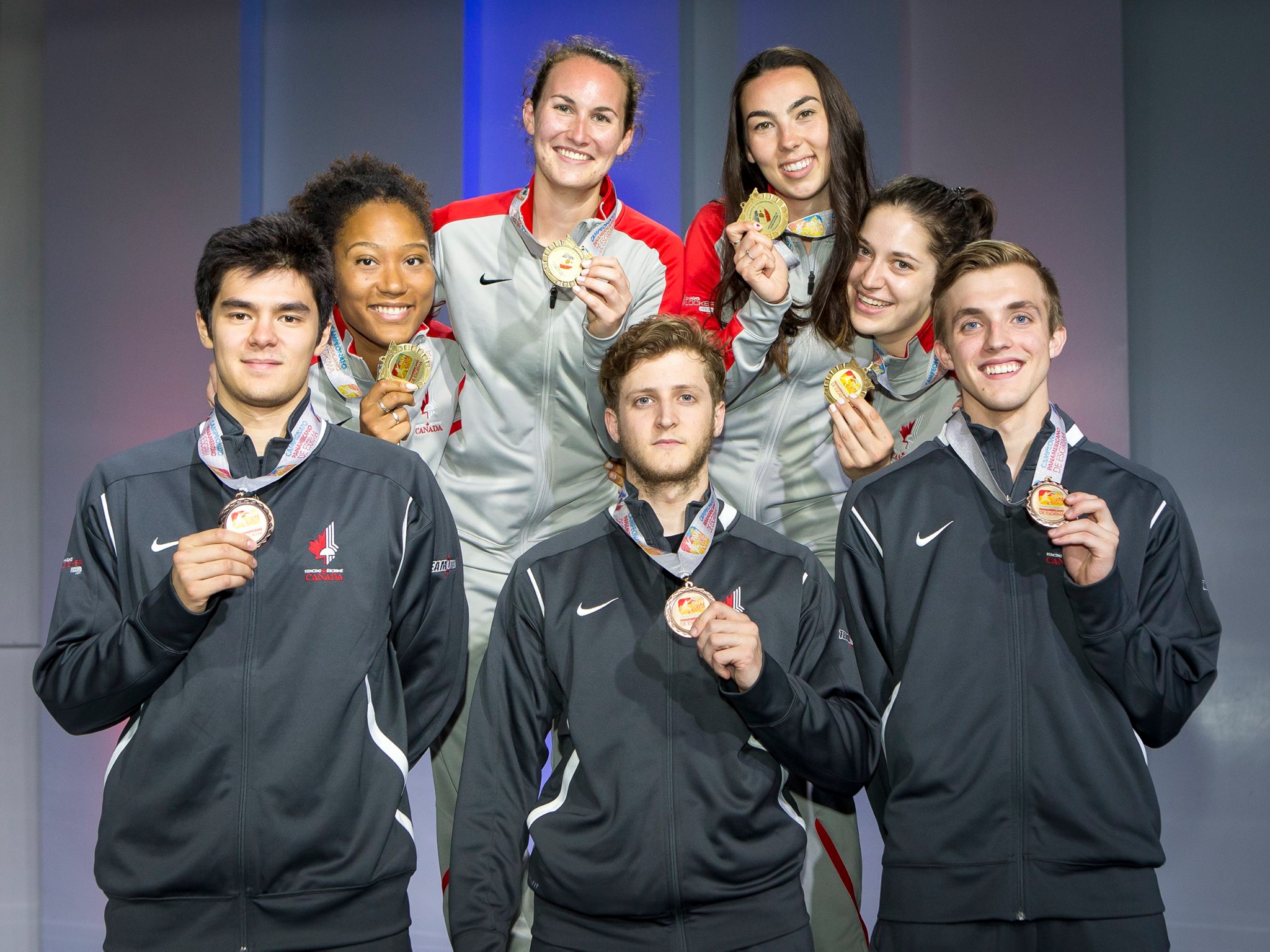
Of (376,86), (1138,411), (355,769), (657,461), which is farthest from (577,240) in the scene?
(1138,411)

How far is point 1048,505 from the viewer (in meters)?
2.69

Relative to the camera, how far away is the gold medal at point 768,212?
142 inches

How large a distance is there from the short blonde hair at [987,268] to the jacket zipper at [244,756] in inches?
74.7

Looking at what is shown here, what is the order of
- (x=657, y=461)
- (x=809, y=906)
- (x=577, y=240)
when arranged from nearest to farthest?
(x=657, y=461)
(x=809, y=906)
(x=577, y=240)

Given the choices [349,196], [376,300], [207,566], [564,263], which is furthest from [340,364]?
[207,566]

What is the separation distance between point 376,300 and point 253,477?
1008mm

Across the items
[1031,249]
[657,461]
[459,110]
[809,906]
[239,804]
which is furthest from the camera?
[459,110]

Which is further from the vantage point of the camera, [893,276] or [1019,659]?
[893,276]

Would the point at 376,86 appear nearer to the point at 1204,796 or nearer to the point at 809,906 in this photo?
the point at 809,906

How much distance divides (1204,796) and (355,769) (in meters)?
3.93

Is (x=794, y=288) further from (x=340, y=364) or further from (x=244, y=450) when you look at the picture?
(x=244, y=450)

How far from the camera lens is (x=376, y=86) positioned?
18.4 feet

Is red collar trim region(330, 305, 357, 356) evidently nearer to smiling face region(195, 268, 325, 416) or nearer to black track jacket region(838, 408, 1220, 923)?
smiling face region(195, 268, 325, 416)

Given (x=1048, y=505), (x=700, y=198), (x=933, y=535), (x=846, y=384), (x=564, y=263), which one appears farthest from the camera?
(x=700, y=198)
